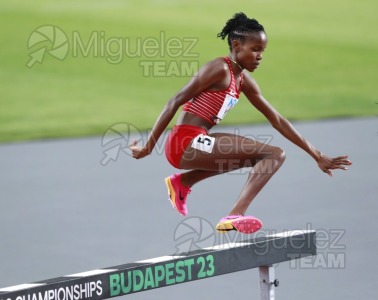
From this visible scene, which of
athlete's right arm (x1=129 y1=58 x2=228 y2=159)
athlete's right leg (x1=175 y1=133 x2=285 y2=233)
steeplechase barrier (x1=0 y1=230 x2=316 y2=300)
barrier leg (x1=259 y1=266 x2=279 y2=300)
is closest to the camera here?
steeplechase barrier (x1=0 y1=230 x2=316 y2=300)

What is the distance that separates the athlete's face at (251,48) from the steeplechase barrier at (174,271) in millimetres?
1287

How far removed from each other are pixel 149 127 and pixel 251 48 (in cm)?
1017

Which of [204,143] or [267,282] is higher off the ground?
[204,143]

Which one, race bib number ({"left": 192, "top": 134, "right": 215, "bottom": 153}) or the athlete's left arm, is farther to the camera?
the athlete's left arm

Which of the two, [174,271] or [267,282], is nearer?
[174,271]

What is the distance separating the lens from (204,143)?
639 cm

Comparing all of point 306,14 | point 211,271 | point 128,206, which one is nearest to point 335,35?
point 306,14

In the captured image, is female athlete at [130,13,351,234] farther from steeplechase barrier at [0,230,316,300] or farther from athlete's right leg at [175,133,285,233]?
steeplechase barrier at [0,230,316,300]

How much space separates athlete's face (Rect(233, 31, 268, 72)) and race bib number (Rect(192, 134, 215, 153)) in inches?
20.9

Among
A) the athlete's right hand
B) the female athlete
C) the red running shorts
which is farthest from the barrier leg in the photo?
the athlete's right hand

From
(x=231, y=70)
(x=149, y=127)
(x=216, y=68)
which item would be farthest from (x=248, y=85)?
(x=149, y=127)

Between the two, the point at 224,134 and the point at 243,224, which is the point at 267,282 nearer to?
the point at 243,224

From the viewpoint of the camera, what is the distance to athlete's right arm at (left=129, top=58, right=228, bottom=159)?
6.25 meters

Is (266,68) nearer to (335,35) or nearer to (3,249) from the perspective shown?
(335,35)
